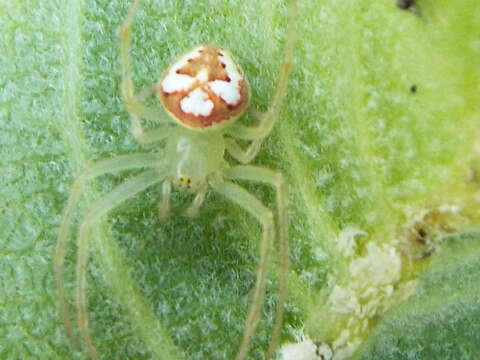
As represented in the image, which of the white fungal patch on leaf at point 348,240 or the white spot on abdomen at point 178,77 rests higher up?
the white spot on abdomen at point 178,77

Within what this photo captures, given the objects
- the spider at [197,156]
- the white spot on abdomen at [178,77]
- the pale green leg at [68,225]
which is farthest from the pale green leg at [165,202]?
the white spot on abdomen at [178,77]

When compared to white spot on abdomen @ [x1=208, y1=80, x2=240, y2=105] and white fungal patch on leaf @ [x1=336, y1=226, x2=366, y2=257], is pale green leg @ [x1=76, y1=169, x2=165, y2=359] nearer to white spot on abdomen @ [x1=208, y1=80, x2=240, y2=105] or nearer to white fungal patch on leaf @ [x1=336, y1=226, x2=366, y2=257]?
white spot on abdomen @ [x1=208, y1=80, x2=240, y2=105]

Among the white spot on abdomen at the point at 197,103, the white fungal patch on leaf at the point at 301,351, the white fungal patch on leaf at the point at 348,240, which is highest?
the white spot on abdomen at the point at 197,103

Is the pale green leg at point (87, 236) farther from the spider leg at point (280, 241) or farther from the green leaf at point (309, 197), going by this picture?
the spider leg at point (280, 241)

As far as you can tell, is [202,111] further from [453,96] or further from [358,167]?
[453,96]

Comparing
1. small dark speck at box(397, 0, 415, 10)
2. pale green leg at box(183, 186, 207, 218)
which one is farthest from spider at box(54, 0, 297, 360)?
small dark speck at box(397, 0, 415, 10)

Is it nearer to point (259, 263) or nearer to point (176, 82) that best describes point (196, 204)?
point (259, 263)

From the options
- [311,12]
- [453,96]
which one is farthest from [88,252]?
[453,96]

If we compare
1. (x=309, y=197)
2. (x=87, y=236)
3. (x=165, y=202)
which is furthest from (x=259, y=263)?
(x=87, y=236)
